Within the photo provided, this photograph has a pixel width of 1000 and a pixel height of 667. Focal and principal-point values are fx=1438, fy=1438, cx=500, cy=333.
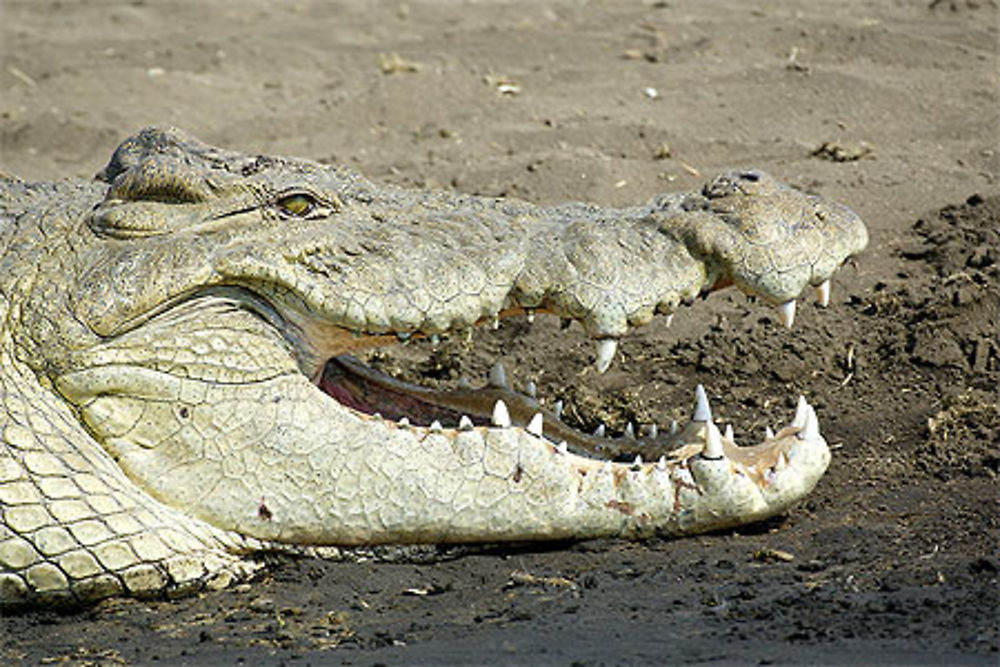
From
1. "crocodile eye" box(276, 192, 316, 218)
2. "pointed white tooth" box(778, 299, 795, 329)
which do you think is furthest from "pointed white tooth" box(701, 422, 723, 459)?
"crocodile eye" box(276, 192, 316, 218)

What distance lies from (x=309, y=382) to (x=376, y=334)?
9.6 inches

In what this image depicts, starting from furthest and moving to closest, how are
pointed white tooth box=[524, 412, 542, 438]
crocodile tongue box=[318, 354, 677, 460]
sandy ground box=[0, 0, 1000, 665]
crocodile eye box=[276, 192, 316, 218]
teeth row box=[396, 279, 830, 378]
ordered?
1. crocodile tongue box=[318, 354, 677, 460]
2. crocodile eye box=[276, 192, 316, 218]
3. pointed white tooth box=[524, 412, 542, 438]
4. teeth row box=[396, 279, 830, 378]
5. sandy ground box=[0, 0, 1000, 665]

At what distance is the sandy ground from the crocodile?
136mm

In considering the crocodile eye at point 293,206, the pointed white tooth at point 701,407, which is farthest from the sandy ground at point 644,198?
the crocodile eye at point 293,206

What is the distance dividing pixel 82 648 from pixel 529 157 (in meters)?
4.25

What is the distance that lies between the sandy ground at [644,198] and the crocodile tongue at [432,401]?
0.51 m

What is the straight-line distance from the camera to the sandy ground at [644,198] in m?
3.56

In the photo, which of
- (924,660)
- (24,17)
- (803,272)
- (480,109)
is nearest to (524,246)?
(803,272)

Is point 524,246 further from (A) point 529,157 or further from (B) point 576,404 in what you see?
(A) point 529,157

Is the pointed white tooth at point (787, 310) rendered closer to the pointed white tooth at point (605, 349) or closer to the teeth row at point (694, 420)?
the teeth row at point (694, 420)

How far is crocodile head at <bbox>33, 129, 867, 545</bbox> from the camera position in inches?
153

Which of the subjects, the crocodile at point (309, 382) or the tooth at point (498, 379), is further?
the tooth at point (498, 379)

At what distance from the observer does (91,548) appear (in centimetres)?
386

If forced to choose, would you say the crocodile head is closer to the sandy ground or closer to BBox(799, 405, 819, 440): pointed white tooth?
BBox(799, 405, 819, 440): pointed white tooth
